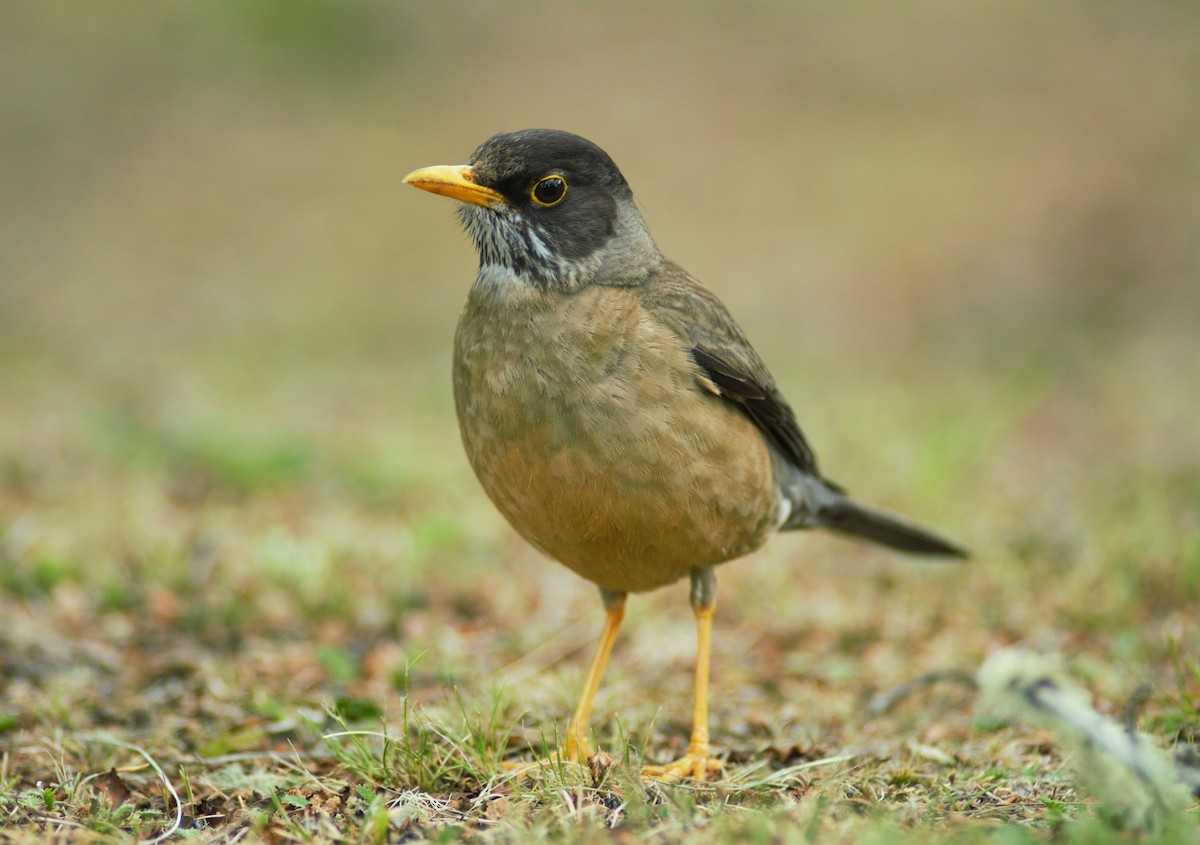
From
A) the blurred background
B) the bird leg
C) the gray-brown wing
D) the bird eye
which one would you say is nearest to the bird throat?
the bird eye

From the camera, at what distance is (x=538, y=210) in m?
5.01

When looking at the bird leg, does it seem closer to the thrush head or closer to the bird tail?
the bird tail

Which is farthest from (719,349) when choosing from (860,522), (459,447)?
(459,447)

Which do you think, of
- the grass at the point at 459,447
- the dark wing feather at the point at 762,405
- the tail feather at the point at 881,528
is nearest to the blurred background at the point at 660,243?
the grass at the point at 459,447

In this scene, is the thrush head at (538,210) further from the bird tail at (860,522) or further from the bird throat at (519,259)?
the bird tail at (860,522)

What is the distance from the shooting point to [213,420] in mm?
8594

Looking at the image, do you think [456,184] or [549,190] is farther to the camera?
[549,190]

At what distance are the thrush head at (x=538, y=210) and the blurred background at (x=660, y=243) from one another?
89.6 inches

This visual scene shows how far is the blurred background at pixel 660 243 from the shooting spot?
690 cm

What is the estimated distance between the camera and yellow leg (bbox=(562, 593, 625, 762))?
15.3ft

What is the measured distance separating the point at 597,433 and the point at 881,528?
2400 mm

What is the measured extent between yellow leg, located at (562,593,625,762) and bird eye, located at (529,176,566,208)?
185 centimetres

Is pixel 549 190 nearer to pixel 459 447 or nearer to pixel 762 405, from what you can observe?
pixel 762 405

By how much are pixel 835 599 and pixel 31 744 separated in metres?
4.21
